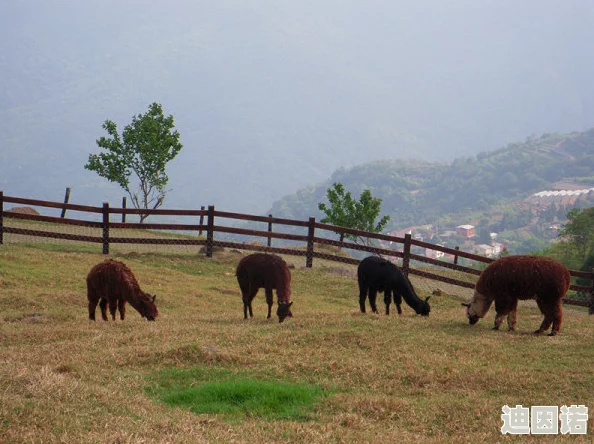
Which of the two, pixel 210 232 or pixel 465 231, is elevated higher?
pixel 465 231

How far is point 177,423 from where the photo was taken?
7.47 meters

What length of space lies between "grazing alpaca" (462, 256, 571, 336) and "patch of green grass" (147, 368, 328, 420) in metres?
6.43

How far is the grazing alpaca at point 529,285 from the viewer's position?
14.2 m

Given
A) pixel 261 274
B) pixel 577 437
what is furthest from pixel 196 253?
pixel 577 437

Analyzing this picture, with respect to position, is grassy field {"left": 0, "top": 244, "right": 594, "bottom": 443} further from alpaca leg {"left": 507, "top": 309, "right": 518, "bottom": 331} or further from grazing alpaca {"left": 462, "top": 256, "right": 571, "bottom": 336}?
grazing alpaca {"left": 462, "top": 256, "right": 571, "bottom": 336}

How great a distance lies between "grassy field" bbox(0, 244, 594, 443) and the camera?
7.51 meters

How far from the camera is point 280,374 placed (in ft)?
33.7

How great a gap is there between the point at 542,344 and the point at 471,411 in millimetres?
4979

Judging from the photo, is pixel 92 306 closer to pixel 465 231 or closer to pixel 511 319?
pixel 511 319

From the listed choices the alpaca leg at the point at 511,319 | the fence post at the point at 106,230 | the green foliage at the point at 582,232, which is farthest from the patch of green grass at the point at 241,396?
the green foliage at the point at 582,232

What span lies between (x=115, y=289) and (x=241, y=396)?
295 inches

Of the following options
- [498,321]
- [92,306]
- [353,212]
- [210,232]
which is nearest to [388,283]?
[498,321]

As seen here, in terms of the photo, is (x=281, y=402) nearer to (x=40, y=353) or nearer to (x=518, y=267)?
(x=40, y=353)

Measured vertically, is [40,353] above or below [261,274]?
below
